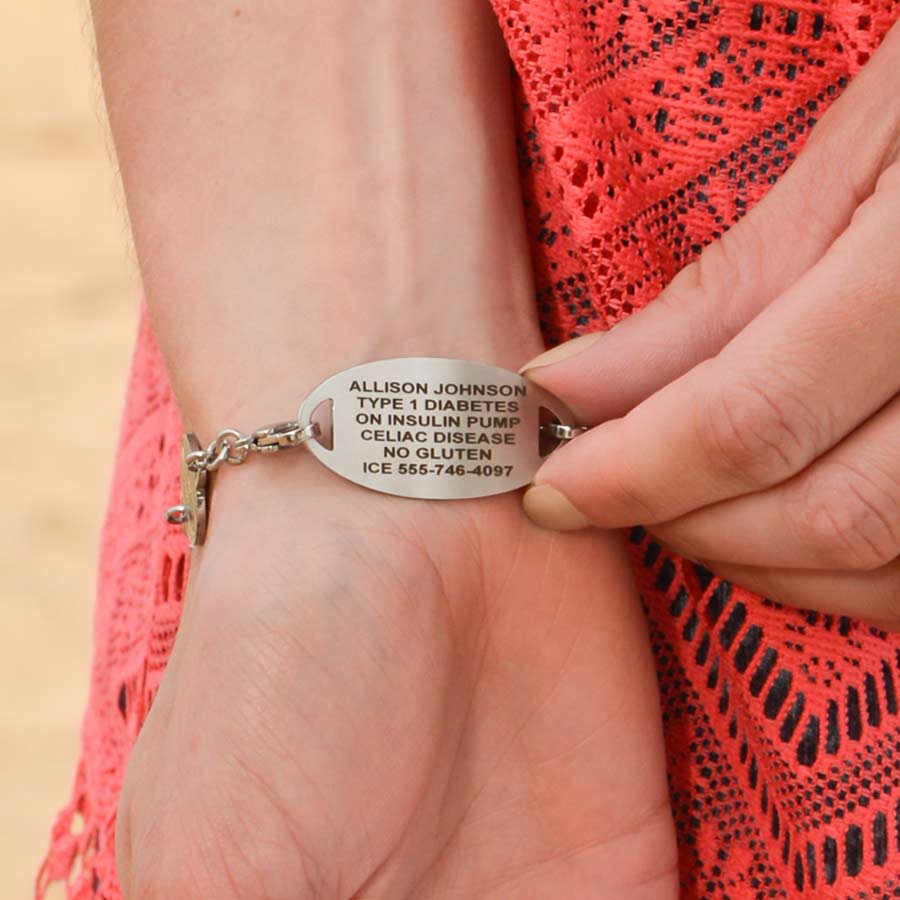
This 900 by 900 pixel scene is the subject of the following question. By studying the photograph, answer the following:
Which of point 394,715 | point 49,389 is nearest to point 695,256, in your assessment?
point 394,715

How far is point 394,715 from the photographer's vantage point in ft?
2.41

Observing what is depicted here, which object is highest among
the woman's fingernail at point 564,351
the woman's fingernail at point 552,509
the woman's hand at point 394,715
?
the woman's fingernail at point 564,351

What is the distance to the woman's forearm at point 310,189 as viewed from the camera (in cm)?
79

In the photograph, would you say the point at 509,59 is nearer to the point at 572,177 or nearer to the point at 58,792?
the point at 572,177

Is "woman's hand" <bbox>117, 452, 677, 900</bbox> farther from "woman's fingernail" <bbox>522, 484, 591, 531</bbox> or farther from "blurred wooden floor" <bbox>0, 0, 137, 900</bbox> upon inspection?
"blurred wooden floor" <bbox>0, 0, 137, 900</bbox>

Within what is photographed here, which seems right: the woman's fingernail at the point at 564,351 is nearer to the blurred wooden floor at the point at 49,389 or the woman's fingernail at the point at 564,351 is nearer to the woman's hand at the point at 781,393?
the woman's hand at the point at 781,393

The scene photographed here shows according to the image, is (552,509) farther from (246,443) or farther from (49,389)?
(49,389)

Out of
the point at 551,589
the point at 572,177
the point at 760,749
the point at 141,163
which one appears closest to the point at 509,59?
the point at 572,177

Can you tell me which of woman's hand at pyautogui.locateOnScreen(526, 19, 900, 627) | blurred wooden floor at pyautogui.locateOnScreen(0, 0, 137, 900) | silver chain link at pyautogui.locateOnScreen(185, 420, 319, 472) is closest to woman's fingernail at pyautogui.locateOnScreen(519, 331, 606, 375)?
woman's hand at pyautogui.locateOnScreen(526, 19, 900, 627)

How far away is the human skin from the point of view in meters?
0.72

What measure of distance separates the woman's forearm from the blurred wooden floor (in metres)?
1.02

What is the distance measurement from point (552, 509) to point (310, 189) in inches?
10.1

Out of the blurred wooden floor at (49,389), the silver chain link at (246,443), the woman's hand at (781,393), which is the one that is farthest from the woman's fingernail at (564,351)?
the blurred wooden floor at (49,389)

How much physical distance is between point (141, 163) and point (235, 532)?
0.89 feet
